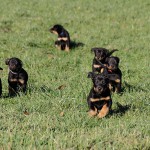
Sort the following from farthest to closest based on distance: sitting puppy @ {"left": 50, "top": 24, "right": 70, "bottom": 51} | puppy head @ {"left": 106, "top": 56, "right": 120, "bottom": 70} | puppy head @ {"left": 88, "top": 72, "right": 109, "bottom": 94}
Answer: sitting puppy @ {"left": 50, "top": 24, "right": 70, "bottom": 51}
puppy head @ {"left": 106, "top": 56, "right": 120, "bottom": 70}
puppy head @ {"left": 88, "top": 72, "right": 109, "bottom": 94}

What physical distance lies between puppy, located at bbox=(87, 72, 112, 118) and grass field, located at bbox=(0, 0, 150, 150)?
0.13 metres

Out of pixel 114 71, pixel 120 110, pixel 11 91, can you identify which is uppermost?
pixel 114 71

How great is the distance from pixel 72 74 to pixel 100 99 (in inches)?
122

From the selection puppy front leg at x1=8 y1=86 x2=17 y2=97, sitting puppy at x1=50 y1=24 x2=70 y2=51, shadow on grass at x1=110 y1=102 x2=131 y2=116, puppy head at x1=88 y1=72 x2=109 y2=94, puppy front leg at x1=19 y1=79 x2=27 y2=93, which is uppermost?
sitting puppy at x1=50 y1=24 x2=70 y2=51

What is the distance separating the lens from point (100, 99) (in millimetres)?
6016

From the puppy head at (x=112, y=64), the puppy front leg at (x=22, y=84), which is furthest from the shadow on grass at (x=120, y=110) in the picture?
the puppy front leg at (x=22, y=84)

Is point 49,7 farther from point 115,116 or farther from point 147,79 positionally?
point 115,116

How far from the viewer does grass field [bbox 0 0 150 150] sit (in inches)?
194

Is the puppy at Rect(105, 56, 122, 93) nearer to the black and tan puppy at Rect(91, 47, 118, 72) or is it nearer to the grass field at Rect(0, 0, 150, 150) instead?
the grass field at Rect(0, 0, 150, 150)

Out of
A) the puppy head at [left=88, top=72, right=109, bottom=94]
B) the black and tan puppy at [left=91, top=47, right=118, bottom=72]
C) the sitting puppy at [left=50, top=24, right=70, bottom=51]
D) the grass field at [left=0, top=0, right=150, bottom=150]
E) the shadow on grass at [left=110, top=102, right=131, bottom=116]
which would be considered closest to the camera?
the grass field at [left=0, top=0, right=150, bottom=150]

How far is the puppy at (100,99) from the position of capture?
5.93 meters

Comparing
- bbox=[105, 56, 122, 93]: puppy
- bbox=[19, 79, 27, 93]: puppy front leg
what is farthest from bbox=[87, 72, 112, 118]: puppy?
bbox=[19, 79, 27, 93]: puppy front leg

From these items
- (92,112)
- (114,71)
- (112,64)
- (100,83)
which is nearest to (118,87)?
(114,71)

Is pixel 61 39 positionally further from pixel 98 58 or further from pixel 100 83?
pixel 100 83
